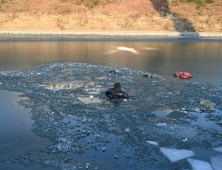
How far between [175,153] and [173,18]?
58.1 metres

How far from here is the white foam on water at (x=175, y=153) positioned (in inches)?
197

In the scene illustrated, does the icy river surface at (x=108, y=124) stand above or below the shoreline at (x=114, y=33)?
below

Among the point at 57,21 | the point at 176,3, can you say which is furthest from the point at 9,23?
the point at 176,3

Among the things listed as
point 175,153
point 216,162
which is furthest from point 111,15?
point 216,162

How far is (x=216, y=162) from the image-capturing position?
491cm

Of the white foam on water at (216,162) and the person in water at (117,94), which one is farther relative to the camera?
the person in water at (117,94)

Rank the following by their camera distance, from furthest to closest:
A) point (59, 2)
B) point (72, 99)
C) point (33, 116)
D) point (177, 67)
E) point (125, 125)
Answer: point (59, 2)
point (177, 67)
point (72, 99)
point (33, 116)
point (125, 125)

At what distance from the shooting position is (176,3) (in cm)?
6594

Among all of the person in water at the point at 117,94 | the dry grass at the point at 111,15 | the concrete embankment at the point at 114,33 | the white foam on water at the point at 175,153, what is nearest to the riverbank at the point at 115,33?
the concrete embankment at the point at 114,33

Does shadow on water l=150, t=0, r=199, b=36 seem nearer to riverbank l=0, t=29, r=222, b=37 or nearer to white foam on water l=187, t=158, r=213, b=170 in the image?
riverbank l=0, t=29, r=222, b=37

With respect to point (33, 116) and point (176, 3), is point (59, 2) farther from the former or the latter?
point (33, 116)

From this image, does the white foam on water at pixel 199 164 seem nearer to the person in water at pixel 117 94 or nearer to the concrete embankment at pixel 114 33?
the person in water at pixel 117 94

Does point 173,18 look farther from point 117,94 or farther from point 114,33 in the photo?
point 117,94

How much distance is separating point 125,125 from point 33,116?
8.01 ft
